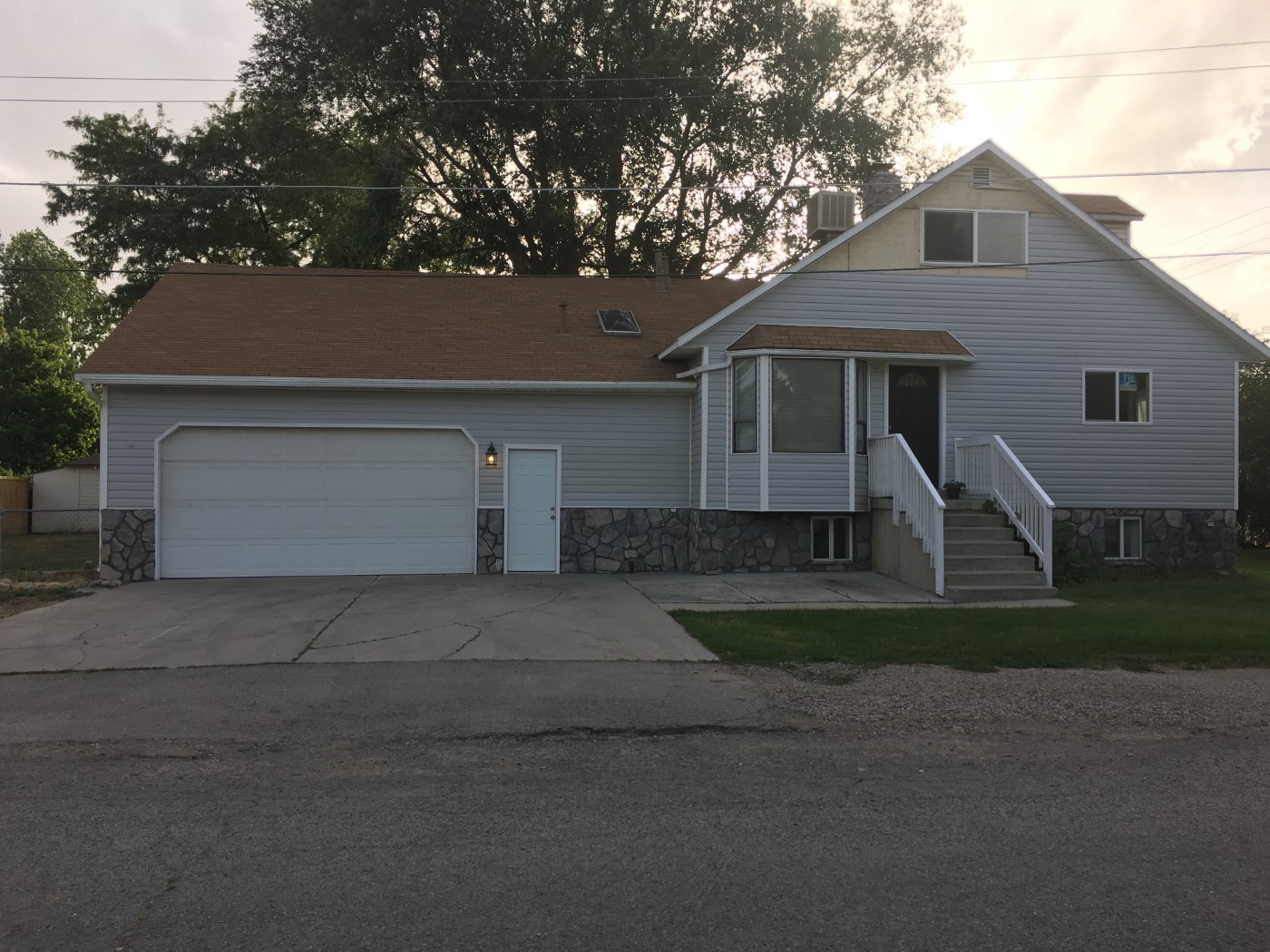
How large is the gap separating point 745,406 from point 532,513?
3.90 metres

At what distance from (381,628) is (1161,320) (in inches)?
531

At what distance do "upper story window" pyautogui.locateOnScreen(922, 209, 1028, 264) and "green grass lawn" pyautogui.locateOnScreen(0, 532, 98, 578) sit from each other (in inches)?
575

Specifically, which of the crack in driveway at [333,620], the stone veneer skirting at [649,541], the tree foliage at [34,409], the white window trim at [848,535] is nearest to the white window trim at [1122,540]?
the stone veneer skirting at [649,541]

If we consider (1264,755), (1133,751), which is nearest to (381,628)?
(1133,751)

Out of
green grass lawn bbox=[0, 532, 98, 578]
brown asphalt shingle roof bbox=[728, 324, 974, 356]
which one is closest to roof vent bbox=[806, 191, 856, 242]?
brown asphalt shingle roof bbox=[728, 324, 974, 356]

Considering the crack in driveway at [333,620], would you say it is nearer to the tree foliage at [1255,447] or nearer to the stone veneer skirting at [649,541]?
the stone veneer skirting at [649,541]

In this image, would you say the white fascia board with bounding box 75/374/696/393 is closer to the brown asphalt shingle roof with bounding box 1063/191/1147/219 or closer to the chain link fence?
the chain link fence

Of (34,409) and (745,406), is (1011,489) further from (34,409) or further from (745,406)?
(34,409)

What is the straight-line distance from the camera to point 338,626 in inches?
414

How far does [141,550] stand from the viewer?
14.7m

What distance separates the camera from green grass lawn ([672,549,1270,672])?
8.84 m

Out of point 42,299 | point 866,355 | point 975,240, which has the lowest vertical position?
point 866,355

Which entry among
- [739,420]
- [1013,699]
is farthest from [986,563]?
[1013,699]

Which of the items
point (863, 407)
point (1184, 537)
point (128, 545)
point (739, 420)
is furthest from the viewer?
point (1184, 537)
